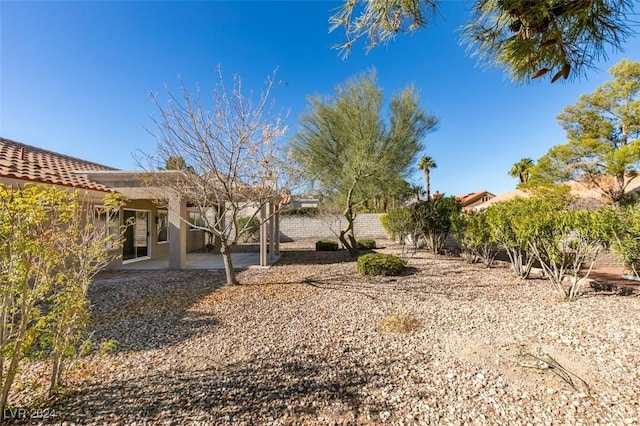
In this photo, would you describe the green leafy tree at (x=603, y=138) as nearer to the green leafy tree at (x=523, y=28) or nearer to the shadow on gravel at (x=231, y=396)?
the green leafy tree at (x=523, y=28)

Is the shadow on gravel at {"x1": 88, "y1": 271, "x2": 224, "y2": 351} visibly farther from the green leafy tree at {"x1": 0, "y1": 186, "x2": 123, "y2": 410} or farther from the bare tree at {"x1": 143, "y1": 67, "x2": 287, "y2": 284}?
the bare tree at {"x1": 143, "y1": 67, "x2": 287, "y2": 284}

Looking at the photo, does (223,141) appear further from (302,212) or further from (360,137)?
(302,212)

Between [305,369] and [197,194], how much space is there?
5.40 meters

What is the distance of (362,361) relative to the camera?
11.1 ft

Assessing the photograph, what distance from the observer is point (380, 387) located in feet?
9.34

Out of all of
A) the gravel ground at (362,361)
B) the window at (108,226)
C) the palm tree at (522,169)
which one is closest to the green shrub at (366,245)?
the gravel ground at (362,361)

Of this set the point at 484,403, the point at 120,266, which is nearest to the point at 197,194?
the point at 120,266

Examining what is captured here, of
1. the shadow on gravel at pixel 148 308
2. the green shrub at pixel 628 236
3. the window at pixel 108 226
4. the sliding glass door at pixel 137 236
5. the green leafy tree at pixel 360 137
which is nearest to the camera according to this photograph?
the window at pixel 108 226

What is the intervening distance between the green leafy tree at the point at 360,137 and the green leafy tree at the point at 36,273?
296 inches

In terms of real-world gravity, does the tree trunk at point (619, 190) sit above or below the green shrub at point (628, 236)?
above

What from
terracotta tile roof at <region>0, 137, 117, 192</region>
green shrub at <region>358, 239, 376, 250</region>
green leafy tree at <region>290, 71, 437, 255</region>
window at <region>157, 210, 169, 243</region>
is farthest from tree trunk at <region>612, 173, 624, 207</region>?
terracotta tile roof at <region>0, 137, 117, 192</region>

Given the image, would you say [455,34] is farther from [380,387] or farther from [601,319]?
[601,319]

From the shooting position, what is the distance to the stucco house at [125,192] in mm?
7479

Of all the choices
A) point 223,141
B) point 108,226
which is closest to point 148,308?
point 108,226
